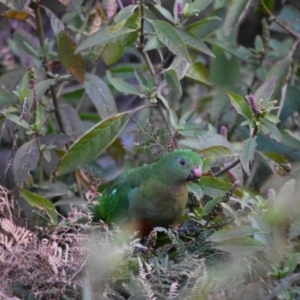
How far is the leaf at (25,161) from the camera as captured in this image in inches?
89.3

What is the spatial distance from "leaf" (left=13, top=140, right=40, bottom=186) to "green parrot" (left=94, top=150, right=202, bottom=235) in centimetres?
25

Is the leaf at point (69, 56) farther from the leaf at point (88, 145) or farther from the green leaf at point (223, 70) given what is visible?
the green leaf at point (223, 70)

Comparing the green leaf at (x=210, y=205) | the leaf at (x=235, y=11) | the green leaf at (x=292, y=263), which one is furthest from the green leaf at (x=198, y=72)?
the green leaf at (x=292, y=263)

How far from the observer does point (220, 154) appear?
210cm

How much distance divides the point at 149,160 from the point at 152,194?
932 millimetres

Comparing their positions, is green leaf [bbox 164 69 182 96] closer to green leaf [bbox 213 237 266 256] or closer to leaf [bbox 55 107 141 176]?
leaf [bbox 55 107 141 176]

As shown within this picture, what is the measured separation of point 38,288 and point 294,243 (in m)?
0.66

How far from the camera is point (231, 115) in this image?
320 centimetres

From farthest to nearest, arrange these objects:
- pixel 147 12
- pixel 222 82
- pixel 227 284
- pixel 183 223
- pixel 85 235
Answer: pixel 222 82
pixel 147 12
pixel 183 223
pixel 85 235
pixel 227 284

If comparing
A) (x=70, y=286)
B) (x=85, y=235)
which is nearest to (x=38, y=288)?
(x=70, y=286)

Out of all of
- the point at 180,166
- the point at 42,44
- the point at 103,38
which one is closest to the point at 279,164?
the point at 180,166

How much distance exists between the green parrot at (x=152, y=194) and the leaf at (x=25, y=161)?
9.8 inches

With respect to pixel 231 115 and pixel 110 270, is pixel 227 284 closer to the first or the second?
pixel 110 270

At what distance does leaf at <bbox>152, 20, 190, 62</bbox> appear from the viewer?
6.93 ft
